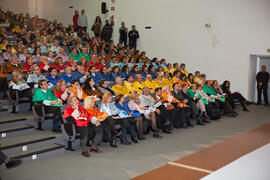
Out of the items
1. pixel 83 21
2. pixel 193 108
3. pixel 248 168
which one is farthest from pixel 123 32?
pixel 248 168

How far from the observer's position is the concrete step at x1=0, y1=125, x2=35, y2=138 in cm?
588

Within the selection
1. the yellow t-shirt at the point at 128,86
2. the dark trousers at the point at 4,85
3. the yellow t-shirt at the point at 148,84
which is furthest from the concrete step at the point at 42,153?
the yellow t-shirt at the point at 148,84

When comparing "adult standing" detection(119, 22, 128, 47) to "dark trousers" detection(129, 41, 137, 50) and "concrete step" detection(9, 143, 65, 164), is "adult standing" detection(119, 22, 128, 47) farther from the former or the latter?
"concrete step" detection(9, 143, 65, 164)

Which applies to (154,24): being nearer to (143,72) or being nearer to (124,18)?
(124,18)

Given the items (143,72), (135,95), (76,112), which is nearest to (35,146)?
(76,112)

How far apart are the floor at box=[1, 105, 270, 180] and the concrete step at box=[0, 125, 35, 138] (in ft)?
3.27

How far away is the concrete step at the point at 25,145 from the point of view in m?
5.35

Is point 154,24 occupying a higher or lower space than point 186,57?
higher

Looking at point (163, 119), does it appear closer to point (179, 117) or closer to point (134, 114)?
point (179, 117)

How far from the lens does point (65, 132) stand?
5.91m

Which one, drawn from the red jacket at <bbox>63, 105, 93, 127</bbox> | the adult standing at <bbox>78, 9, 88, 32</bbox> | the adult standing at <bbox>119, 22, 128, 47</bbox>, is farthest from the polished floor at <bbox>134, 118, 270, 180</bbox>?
the adult standing at <bbox>78, 9, 88, 32</bbox>

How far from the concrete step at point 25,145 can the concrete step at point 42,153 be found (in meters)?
0.10

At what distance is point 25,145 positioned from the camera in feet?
18.2

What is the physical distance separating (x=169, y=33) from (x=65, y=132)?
28.9ft
